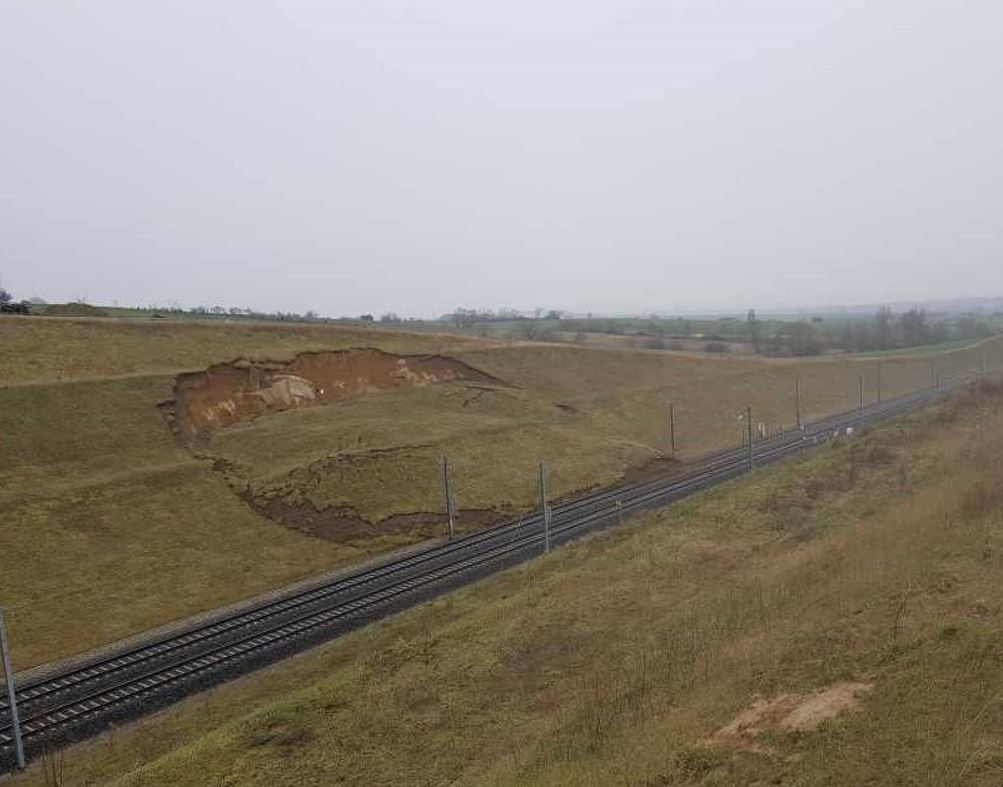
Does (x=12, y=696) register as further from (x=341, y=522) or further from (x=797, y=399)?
(x=797, y=399)

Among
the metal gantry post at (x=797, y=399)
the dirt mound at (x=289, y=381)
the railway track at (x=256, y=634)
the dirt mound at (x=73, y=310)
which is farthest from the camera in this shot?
the metal gantry post at (x=797, y=399)

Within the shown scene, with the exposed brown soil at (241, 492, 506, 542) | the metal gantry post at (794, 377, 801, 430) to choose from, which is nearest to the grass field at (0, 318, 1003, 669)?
the exposed brown soil at (241, 492, 506, 542)

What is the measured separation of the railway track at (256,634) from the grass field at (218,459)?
238cm

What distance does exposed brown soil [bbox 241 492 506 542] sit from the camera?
107ft

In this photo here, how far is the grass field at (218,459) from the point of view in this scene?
25516 millimetres

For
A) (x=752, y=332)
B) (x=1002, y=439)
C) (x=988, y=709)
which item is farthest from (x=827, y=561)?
(x=752, y=332)

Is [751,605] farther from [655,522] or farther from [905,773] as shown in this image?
[655,522]

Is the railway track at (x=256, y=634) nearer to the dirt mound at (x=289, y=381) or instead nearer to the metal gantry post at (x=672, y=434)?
the metal gantry post at (x=672, y=434)

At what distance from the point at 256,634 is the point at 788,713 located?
672 inches

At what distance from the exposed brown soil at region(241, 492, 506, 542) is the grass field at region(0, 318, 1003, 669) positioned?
238 mm

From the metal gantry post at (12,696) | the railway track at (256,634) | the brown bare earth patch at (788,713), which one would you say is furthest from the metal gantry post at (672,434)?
the metal gantry post at (12,696)

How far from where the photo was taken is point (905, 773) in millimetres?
7480

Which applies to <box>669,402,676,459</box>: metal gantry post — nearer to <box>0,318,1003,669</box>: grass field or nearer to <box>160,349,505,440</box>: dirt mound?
<box>0,318,1003,669</box>: grass field

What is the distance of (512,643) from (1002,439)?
28.7 metres
